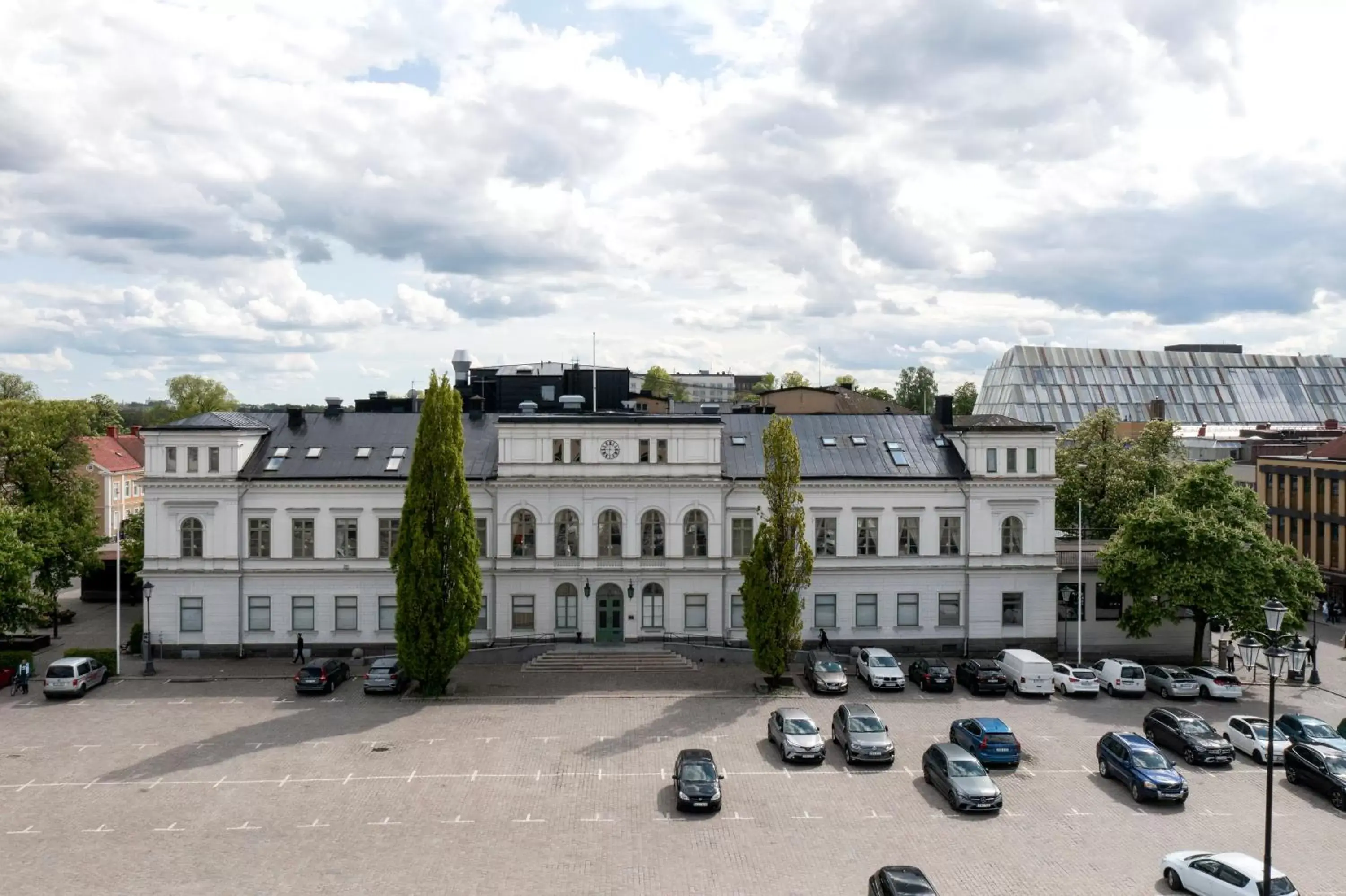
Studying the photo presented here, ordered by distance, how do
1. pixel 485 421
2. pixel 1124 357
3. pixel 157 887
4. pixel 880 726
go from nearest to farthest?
1. pixel 157 887
2. pixel 880 726
3. pixel 485 421
4. pixel 1124 357

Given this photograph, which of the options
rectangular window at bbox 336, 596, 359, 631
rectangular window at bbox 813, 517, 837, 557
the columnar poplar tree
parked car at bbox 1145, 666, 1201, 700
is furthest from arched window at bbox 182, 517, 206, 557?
parked car at bbox 1145, 666, 1201, 700

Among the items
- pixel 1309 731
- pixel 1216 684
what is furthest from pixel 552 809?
pixel 1216 684

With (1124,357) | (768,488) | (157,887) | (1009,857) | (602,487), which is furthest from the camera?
(1124,357)

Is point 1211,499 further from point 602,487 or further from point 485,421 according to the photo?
point 485,421

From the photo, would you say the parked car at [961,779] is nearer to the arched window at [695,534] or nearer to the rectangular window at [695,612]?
the rectangular window at [695,612]

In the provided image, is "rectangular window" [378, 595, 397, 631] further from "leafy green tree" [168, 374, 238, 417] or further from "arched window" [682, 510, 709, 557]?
"leafy green tree" [168, 374, 238, 417]

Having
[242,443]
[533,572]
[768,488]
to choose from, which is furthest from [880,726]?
[242,443]

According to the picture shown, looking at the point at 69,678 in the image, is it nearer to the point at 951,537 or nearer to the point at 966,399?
the point at 951,537
